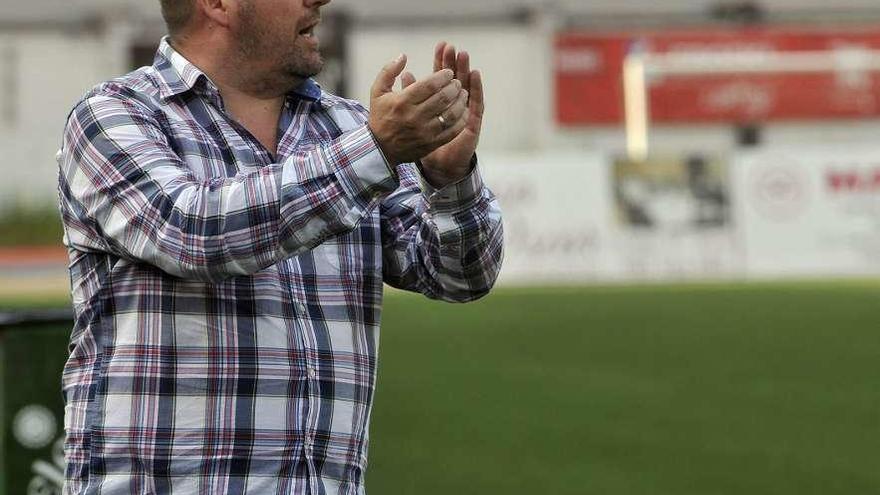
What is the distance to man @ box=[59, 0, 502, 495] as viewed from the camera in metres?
2.36

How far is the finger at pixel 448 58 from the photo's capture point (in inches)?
101

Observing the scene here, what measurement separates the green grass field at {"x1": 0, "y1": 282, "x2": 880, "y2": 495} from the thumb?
13.9 ft

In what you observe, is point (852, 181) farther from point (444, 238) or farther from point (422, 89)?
point (422, 89)

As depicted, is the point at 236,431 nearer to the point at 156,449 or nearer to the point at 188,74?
the point at 156,449

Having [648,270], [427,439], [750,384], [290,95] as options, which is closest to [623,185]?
[648,270]

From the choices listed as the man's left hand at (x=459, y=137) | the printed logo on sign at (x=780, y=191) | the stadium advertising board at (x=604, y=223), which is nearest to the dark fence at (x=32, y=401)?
the man's left hand at (x=459, y=137)

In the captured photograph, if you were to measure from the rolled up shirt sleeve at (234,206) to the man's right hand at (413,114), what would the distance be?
0.03 meters

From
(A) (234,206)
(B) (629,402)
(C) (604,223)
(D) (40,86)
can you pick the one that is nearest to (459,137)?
(A) (234,206)

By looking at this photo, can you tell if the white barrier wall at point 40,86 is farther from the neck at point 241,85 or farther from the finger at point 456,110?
the finger at point 456,110

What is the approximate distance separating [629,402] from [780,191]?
40.9ft

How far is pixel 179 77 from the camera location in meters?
2.67

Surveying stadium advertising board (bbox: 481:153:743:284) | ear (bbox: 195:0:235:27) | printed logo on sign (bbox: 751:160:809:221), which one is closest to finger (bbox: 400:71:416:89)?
ear (bbox: 195:0:235:27)

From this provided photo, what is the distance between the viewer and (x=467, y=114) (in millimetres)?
2629

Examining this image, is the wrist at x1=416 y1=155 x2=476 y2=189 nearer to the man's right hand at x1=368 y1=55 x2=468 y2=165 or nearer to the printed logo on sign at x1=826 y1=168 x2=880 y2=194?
the man's right hand at x1=368 y1=55 x2=468 y2=165
